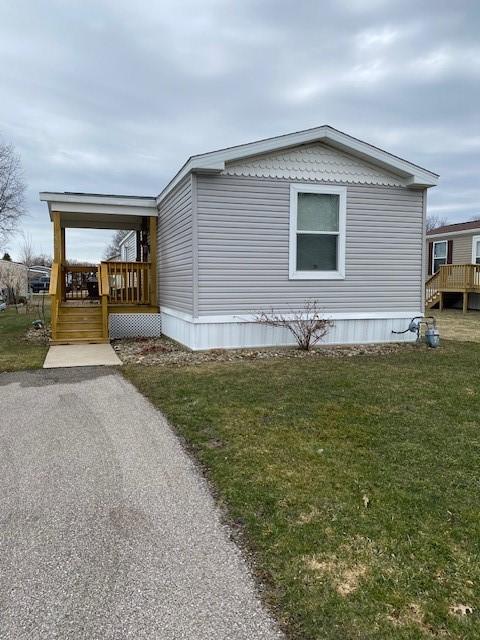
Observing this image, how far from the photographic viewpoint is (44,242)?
5556 cm

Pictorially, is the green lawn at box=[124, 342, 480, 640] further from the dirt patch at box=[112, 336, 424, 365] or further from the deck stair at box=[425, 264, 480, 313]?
the deck stair at box=[425, 264, 480, 313]

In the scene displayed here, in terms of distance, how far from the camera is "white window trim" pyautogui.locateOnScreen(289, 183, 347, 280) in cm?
845

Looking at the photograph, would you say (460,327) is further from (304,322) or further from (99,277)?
(99,277)

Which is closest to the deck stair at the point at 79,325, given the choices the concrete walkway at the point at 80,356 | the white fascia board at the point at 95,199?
the concrete walkway at the point at 80,356

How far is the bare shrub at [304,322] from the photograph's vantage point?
8461 mm

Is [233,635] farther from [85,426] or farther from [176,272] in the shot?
[176,272]

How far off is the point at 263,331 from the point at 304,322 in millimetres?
762

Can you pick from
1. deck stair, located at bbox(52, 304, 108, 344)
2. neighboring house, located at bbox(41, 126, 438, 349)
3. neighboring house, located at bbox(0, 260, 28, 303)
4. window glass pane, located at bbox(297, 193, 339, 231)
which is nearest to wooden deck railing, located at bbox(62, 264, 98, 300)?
deck stair, located at bbox(52, 304, 108, 344)

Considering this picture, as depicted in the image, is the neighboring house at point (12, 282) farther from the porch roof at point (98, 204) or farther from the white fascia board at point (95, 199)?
the white fascia board at point (95, 199)

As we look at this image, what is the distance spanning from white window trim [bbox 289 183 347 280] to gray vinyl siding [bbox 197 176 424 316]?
3.6 inches

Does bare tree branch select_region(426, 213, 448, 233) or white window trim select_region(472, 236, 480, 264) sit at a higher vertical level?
bare tree branch select_region(426, 213, 448, 233)

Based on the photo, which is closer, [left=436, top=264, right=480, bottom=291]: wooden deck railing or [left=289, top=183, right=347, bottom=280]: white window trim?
[left=289, top=183, right=347, bottom=280]: white window trim

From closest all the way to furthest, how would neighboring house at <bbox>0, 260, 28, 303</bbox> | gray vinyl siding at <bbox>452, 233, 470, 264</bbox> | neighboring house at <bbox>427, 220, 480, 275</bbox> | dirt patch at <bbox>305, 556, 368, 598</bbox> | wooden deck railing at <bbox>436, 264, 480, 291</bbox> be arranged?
dirt patch at <bbox>305, 556, 368, 598</bbox>, wooden deck railing at <bbox>436, 264, 480, 291</bbox>, neighboring house at <bbox>427, 220, 480, 275</bbox>, gray vinyl siding at <bbox>452, 233, 470, 264</bbox>, neighboring house at <bbox>0, 260, 28, 303</bbox>

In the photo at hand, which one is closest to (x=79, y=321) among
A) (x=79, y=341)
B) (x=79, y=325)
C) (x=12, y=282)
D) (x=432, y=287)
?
(x=79, y=325)
